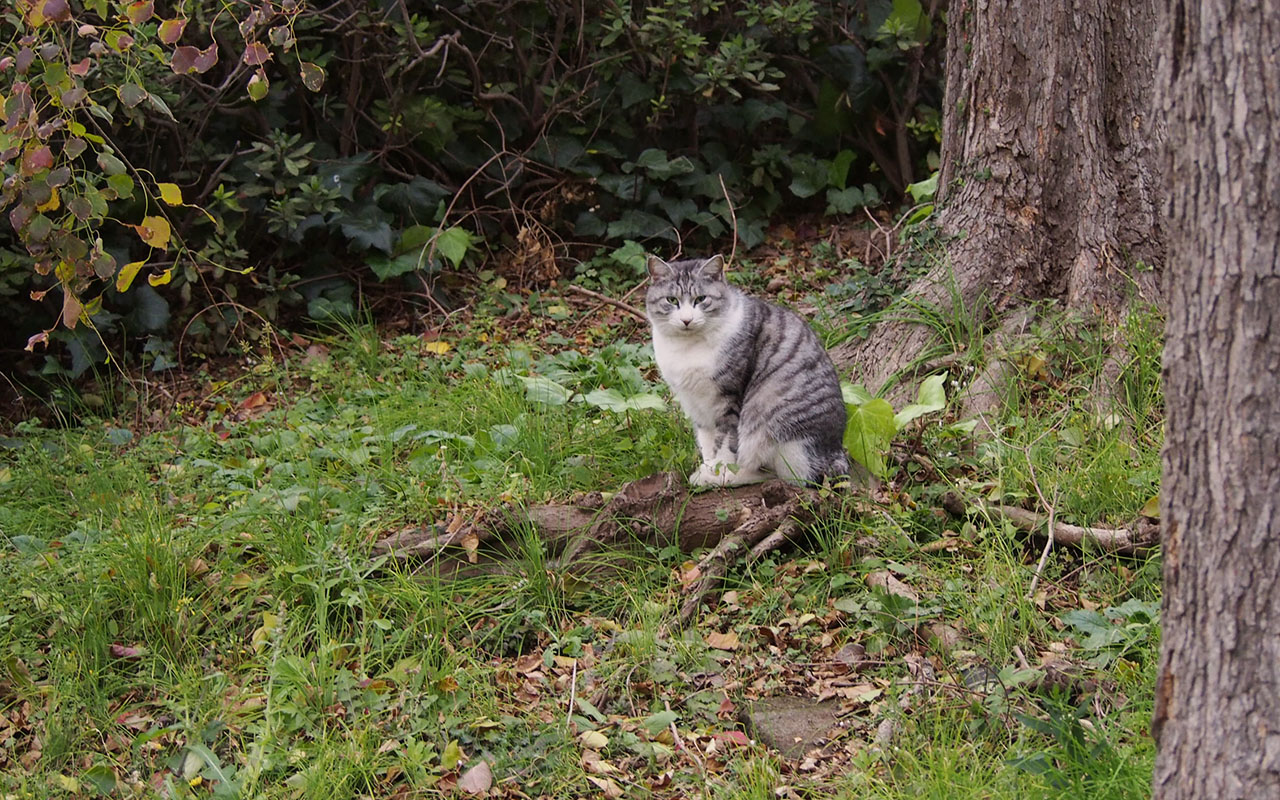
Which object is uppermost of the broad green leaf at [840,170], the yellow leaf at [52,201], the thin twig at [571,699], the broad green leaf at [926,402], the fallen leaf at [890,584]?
the yellow leaf at [52,201]

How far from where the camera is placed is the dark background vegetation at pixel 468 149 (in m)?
5.86

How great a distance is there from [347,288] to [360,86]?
1.14 meters

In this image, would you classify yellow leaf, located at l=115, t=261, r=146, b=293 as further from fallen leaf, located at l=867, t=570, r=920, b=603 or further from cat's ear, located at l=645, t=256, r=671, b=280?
fallen leaf, located at l=867, t=570, r=920, b=603

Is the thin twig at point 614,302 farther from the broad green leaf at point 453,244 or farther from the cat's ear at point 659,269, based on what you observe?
the cat's ear at point 659,269

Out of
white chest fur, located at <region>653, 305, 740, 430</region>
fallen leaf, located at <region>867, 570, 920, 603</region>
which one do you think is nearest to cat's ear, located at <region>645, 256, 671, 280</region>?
white chest fur, located at <region>653, 305, 740, 430</region>

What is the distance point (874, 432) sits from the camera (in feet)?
13.0

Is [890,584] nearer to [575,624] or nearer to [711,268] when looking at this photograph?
[575,624]

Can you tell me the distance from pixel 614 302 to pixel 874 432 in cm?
214

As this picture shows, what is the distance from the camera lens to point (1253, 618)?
193 centimetres

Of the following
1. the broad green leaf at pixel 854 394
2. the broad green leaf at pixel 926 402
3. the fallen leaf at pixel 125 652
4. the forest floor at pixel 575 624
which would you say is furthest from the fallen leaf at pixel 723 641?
the fallen leaf at pixel 125 652

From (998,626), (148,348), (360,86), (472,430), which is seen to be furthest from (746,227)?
(998,626)

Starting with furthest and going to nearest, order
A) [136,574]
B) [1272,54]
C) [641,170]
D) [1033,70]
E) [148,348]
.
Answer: [641,170] → [148,348] → [1033,70] → [136,574] → [1272,54]

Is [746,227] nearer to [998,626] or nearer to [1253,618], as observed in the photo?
[998,626]

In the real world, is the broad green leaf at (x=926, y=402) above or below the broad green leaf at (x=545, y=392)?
above
